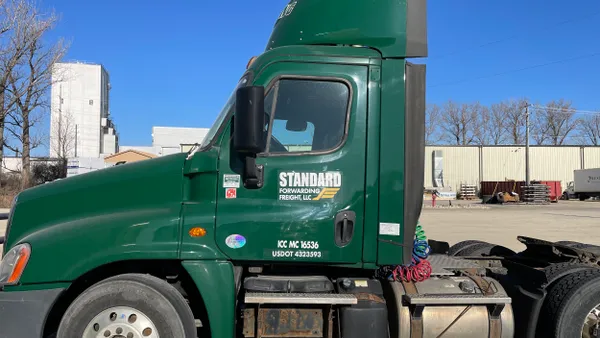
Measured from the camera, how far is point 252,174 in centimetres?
333

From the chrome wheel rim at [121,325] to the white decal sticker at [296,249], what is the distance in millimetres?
1027

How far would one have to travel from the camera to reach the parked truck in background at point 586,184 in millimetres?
45169

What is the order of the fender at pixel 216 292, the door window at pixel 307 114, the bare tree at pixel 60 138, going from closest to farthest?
the fender at pixel 216 292, the door window at pixel 307 114, the bare tree at pixel 60 138

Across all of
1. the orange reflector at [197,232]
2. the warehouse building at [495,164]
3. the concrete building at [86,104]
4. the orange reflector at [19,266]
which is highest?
the concrete building at [86,104]

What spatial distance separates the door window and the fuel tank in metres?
1.43

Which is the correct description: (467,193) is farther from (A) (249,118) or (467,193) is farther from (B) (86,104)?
(B) (86,104)

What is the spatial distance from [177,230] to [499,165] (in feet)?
183

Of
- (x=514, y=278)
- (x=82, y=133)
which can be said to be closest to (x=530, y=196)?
(x=514, y=278)

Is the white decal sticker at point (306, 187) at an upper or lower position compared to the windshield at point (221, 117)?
lower

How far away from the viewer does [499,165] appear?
53.5 metres

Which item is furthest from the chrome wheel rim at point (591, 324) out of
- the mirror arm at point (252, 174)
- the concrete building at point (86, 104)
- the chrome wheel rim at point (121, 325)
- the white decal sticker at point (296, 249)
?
the concrete building at point (86, 104)

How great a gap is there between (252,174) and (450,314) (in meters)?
1.96

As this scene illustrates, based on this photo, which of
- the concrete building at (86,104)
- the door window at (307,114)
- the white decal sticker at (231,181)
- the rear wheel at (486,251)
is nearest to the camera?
the white decal sticker at (231,181)

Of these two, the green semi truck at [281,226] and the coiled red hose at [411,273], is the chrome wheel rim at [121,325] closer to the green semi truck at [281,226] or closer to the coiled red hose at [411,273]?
the green semi truck at [281,226]
